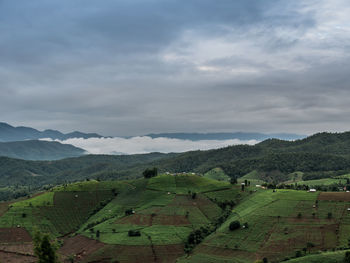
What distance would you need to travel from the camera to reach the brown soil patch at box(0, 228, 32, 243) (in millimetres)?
170712

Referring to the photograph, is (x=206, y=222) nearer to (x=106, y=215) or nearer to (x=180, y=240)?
(x=180, y=240)

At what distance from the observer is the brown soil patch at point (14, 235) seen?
17071 cm

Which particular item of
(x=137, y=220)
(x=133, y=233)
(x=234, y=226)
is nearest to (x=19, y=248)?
(x=133, y=233)

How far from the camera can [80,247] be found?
15625 cm

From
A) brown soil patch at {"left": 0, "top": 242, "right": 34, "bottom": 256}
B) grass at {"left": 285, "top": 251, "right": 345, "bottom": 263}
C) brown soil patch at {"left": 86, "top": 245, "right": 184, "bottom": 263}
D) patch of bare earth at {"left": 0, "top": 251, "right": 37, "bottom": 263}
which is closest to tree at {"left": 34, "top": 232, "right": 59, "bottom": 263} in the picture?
brown soil patch at {"left": 86, "top": 245, "right": 184, "bottom": 263}

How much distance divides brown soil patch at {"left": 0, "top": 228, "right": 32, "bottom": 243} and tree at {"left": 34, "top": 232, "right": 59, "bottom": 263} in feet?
355

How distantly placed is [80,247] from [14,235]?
143ft

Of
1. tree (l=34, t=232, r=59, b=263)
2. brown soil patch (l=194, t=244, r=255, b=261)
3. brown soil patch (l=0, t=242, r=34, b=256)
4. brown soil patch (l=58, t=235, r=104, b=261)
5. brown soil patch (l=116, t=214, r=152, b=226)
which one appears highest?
tree (l=34, t=232, r=59, b=263)

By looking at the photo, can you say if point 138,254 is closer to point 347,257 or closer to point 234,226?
point 234,226

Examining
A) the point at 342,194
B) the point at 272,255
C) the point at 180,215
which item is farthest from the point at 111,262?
the point at 342,194

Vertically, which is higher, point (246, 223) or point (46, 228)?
point (246, 223)

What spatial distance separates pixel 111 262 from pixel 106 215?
62.8 metres

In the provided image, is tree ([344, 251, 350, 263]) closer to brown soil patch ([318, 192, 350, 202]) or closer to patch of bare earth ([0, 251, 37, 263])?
brown soil patch ([318, 192, 350, 202])

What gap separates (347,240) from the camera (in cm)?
11950
